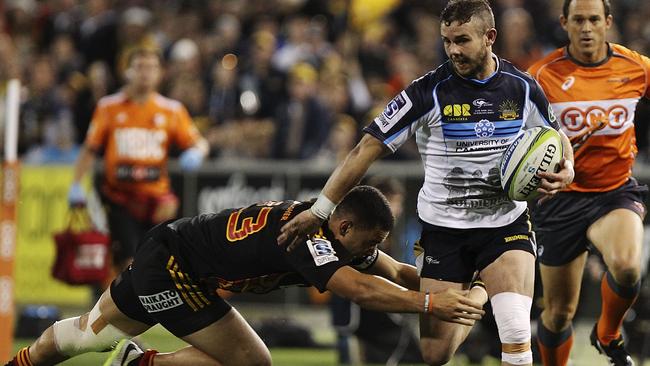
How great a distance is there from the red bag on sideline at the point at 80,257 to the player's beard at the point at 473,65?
18.7 feet

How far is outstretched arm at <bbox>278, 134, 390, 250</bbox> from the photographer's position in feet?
23.3

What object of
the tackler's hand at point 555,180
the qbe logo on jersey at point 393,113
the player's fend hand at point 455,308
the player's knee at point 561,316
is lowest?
the player's knee at point 561,316

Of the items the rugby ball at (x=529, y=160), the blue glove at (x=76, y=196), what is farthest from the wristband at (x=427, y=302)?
the blue glove at (x=76, y=196)

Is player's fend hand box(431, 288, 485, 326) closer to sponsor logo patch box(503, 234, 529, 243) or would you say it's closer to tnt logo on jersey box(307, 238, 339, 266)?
tnt logo on jersey box(307, 238, 339, 266)

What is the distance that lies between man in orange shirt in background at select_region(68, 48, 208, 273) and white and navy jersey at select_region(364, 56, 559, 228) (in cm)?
517

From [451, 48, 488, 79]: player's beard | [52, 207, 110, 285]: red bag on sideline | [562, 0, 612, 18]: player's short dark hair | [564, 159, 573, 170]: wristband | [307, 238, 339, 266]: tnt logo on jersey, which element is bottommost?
[52, 207, 110, 285]: red bag on sideline

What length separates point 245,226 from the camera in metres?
7.37

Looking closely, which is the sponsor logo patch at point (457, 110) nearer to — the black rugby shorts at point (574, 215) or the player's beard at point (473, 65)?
the player's beard at point (473, 65)

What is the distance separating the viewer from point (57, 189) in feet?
48.7

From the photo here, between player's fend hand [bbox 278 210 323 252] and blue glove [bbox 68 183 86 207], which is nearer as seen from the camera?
player's fend hand [bbox 278 210 323 252]

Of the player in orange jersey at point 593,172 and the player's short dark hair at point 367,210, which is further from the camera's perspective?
the player in orange jersey at point 593,172

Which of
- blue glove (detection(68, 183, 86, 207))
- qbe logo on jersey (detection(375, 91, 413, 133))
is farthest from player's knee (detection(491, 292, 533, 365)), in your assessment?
blue glove (detection(68, 183, 86, 207))

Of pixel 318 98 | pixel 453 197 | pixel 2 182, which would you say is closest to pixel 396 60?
pixel 318 98

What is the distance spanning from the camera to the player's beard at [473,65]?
7383 mm
